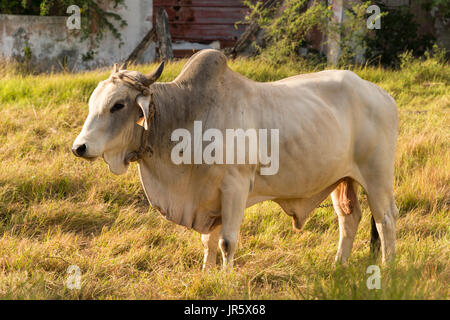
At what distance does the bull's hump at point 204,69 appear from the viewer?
3.58 m

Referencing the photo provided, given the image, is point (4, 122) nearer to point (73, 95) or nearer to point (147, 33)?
point (73, 95)

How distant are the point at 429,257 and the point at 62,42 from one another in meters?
8.72

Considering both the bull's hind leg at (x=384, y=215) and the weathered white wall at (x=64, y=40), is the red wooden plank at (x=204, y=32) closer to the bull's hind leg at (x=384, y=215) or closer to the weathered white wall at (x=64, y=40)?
the weathered white wall at (x=64, y=40)

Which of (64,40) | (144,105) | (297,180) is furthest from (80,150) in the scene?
(64,40)

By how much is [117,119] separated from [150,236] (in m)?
1.43

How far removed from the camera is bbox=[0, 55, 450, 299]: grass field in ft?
11.2

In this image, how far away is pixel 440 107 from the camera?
759 cm

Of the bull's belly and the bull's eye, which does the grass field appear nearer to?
the bull's belly

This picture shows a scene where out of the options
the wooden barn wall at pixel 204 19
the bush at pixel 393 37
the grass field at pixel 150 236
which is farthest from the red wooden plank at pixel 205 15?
the grass field at pixel 150 236

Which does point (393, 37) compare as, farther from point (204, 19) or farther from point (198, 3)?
point (198, 3)

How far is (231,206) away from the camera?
135 inches

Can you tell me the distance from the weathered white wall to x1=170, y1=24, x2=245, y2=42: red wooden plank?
0.97m

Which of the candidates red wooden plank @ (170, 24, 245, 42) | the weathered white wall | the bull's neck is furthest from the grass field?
red wooden plank @ (170, 24, 245, 42)

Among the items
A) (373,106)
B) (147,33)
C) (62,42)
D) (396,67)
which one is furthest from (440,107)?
(62,42)
